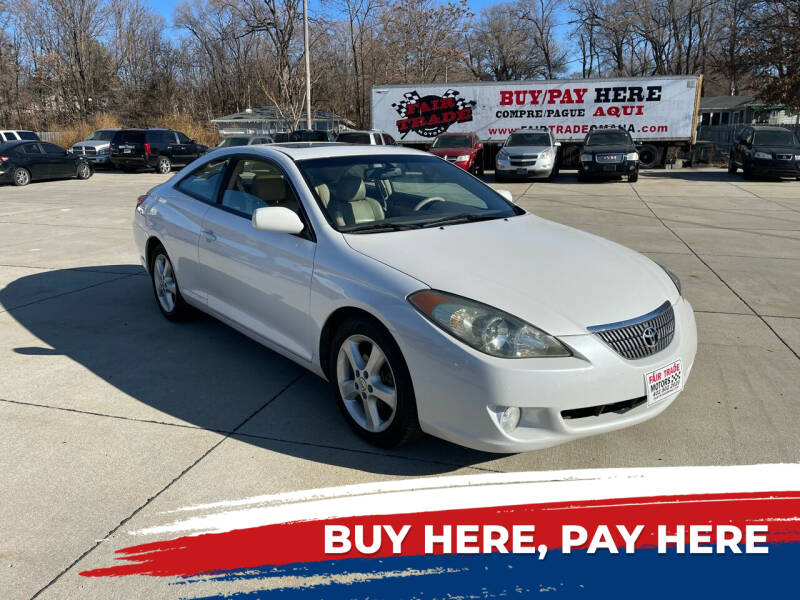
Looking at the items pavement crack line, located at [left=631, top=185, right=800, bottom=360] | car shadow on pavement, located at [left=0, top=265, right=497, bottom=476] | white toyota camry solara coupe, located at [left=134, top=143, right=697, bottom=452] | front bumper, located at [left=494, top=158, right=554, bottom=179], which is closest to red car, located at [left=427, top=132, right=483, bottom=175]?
front bumper, located at [left=494, top=158, right=554, bottom=179]

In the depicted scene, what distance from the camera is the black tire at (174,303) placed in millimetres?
A: 5270

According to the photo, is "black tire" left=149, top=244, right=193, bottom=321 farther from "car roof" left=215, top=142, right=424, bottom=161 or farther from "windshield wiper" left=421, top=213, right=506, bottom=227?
"windshield wiper" left=421, top=213, right=506, bottom=227

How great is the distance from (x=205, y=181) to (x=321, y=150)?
42.3 inches

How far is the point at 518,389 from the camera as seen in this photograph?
2.78m

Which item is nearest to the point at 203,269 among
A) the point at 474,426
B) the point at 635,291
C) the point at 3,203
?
the point at 474,426

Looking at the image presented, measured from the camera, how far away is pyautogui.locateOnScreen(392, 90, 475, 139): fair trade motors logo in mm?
26391

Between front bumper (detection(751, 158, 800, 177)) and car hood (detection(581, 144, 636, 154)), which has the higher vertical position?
car hood (detection(581, 144, 636, 154))

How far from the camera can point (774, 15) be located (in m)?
27.6

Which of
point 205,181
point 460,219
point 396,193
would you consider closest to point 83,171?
point 205,181

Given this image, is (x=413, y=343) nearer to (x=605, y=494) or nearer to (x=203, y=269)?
(x=605, y=494)

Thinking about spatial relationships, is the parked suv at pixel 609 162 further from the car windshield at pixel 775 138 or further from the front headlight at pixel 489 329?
the front headlight at pixel 489 329

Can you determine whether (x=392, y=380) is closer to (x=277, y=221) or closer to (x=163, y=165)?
(x=277, y=221)

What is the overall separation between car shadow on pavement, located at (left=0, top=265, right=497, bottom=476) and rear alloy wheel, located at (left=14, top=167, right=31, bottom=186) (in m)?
15.8

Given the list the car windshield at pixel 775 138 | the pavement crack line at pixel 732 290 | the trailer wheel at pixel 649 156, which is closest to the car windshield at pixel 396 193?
the pavement crack line at pixel 732 290
